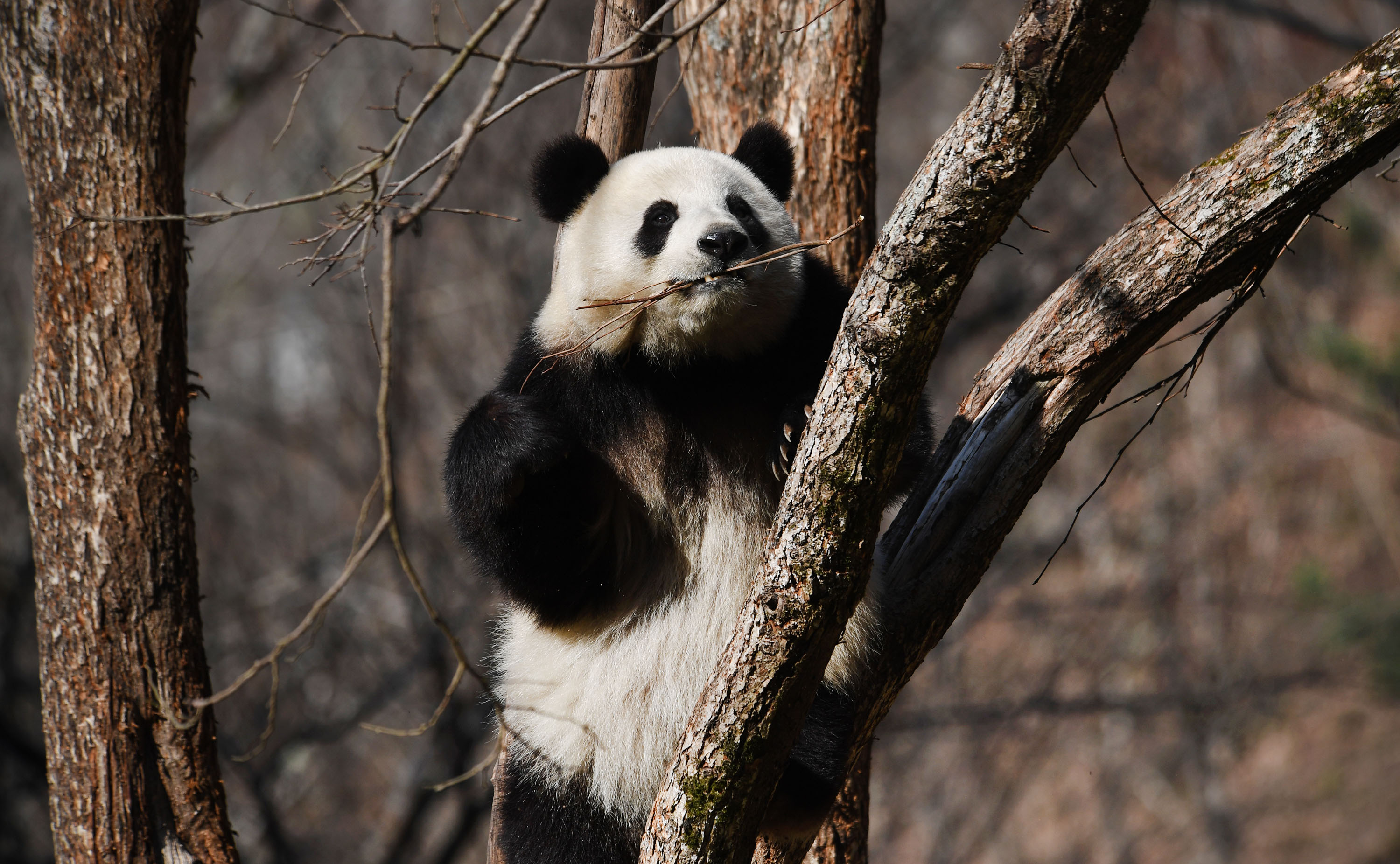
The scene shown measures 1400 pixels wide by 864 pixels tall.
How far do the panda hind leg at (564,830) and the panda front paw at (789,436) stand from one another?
1.25 metres

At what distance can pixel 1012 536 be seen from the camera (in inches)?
461

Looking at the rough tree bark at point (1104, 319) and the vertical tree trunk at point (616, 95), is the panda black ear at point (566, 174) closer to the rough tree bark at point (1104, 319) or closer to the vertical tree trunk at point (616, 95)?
the vertical tree trunk at point (616, 95)

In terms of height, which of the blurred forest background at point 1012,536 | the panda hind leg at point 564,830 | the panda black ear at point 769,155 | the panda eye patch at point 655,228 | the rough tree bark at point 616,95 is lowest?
the panda hind leg at point 564,830

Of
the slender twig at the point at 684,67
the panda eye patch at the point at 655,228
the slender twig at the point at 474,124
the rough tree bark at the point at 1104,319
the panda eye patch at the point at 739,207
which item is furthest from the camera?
the slender twig at the point at 684,67

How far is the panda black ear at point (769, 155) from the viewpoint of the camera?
365cm

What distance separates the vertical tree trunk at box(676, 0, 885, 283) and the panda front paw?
117cm

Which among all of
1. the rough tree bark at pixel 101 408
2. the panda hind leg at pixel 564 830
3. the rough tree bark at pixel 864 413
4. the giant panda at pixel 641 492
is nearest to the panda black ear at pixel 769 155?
the giant panda at pixel 641 492

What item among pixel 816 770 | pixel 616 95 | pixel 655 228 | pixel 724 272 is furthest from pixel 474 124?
pixel 616 95

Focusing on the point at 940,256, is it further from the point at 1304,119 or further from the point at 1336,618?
the point at 1336,618

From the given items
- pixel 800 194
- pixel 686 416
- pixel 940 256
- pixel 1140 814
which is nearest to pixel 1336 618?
pixel 1140 814

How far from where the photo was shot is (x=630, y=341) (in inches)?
131

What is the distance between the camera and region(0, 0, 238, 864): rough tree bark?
3135mm

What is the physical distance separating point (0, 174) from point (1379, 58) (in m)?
9.99

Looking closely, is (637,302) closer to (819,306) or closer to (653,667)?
(819,306)
